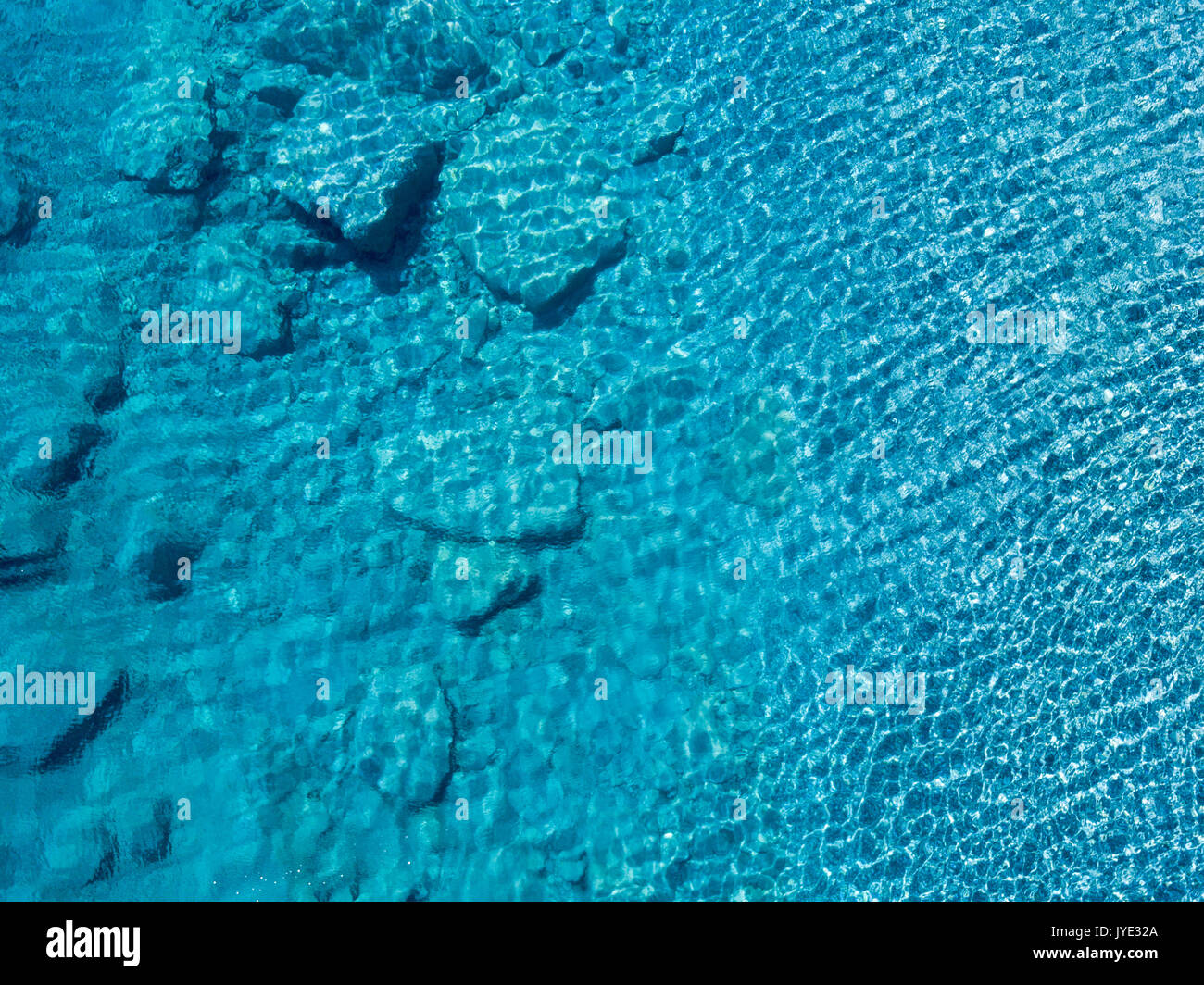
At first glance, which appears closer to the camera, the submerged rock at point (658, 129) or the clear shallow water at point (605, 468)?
the clear shallow water at point (605, 468)

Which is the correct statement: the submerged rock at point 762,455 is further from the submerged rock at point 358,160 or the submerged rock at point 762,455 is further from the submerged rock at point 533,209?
the submerged rock at point 358,160

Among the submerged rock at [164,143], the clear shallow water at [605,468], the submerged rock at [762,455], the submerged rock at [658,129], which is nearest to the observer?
the clear shallow water at [605,468]

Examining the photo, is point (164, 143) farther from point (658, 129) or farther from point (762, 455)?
point (762, 455)

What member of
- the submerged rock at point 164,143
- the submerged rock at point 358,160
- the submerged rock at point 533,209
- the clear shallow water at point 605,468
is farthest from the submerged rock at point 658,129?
the submerged rock at point 164,143

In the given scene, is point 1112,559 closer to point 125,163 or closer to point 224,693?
point 224,693

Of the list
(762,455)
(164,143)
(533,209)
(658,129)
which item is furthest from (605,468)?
(164,143)

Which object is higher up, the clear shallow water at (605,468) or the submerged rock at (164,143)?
the submerged rock at (164,143)

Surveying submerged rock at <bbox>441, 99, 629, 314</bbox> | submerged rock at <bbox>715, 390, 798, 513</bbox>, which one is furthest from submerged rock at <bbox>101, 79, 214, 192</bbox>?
submerged rock at <bbox>715, 390, 798, 513</bbox>
